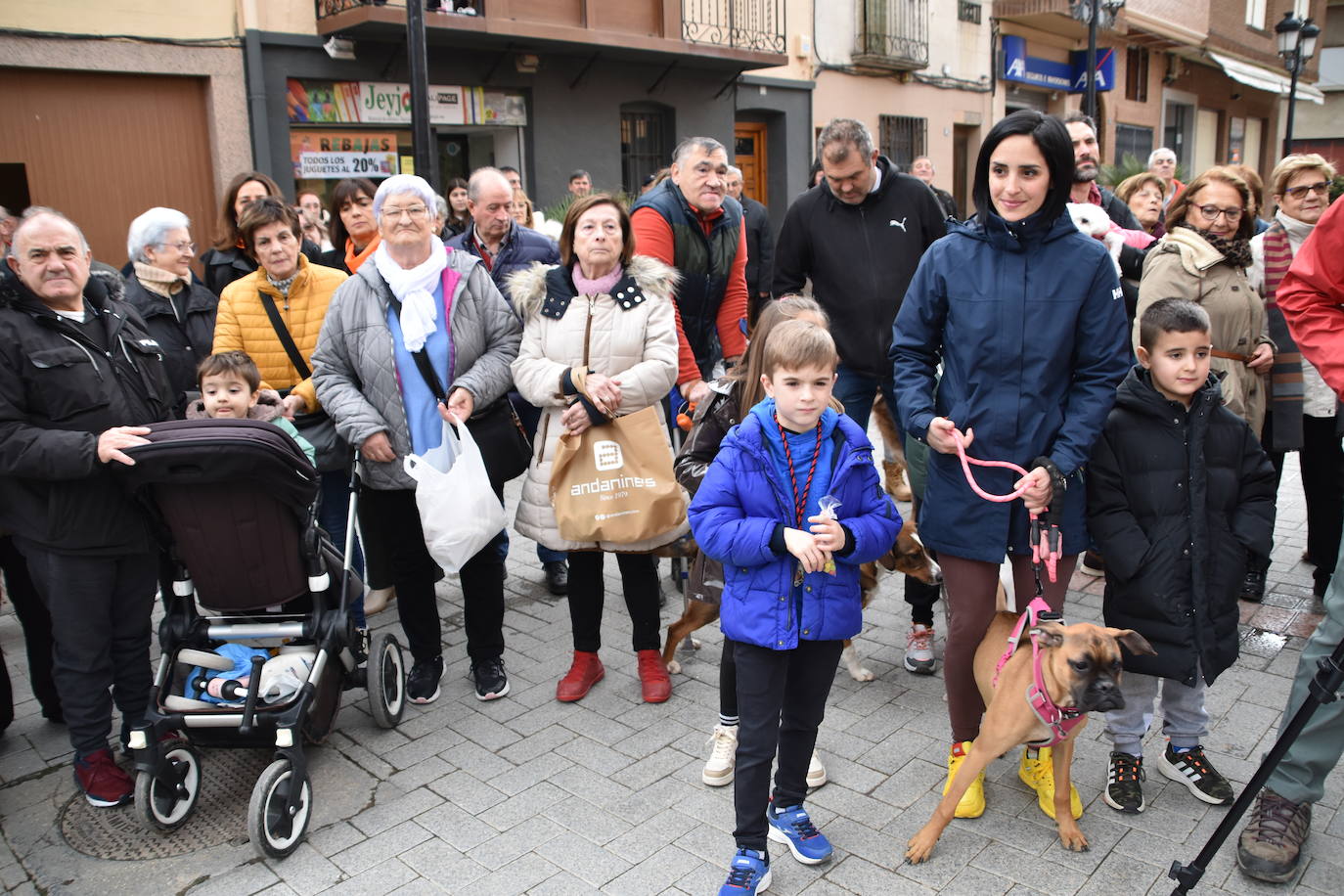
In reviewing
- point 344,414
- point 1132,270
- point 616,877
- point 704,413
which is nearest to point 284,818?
point 616,877

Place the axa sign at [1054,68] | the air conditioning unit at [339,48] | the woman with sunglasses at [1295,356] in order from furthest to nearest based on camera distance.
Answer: the axa sign at [1054,68] < the air conditioning unit at [339,48] < the woman with sunglasses at [1295,356]

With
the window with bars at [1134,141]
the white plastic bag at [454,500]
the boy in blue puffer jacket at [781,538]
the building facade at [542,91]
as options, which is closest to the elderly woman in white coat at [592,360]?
the white plastic bag at [454,500]

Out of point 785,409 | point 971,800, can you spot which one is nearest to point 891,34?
point 785,409

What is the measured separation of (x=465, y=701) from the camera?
4.41 metres

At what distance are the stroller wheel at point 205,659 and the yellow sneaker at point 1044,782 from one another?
2807mm

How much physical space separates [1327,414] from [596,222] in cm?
359

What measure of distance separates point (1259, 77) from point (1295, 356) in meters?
27.0

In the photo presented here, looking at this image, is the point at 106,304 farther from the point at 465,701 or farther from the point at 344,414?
the point at 465,701

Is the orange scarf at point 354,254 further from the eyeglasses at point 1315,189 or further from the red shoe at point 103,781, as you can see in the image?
the eyeglasses at point 1315,189

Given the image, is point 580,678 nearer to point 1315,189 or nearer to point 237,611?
point 237,611

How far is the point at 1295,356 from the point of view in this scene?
4.77 meters

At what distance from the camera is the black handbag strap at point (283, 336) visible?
4562 mm

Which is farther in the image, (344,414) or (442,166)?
(442,166)

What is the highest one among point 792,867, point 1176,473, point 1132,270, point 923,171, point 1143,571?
point 923,171
